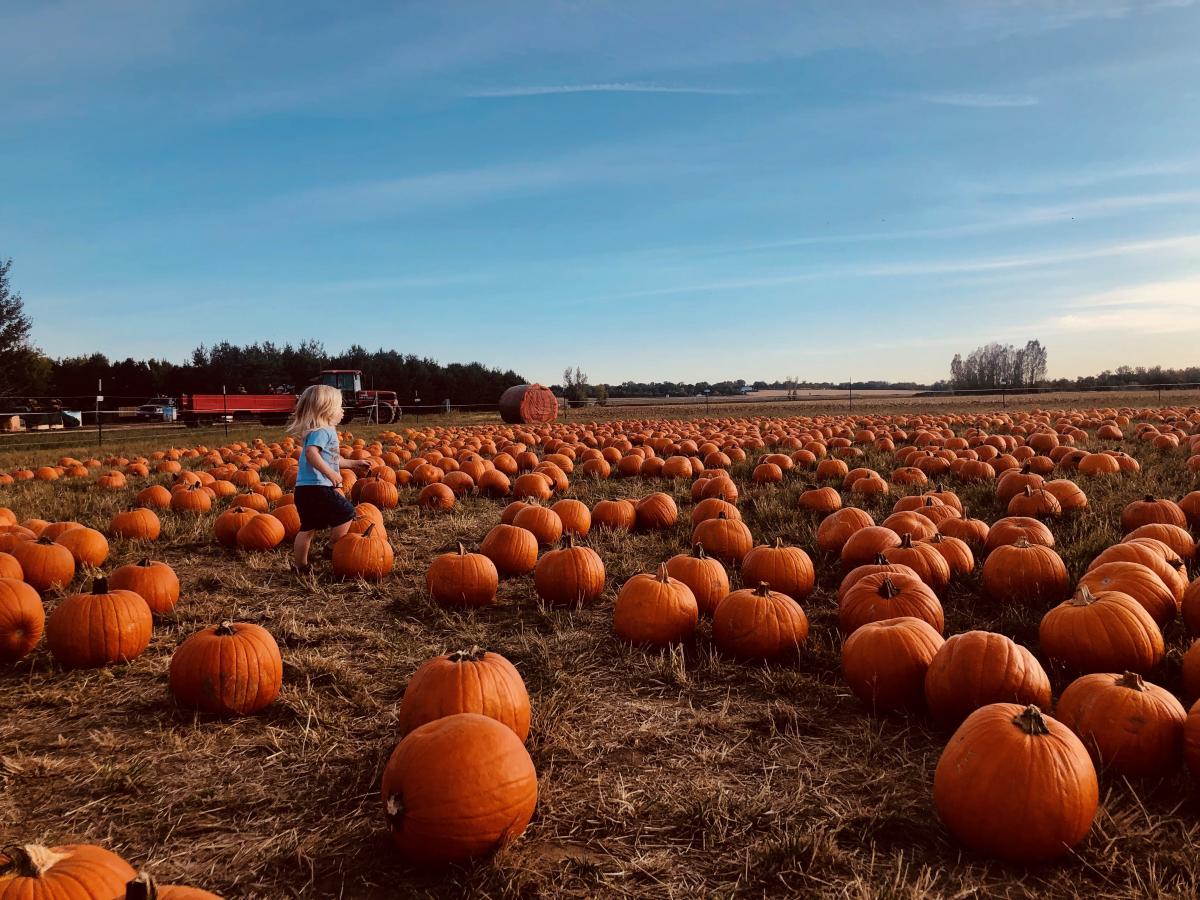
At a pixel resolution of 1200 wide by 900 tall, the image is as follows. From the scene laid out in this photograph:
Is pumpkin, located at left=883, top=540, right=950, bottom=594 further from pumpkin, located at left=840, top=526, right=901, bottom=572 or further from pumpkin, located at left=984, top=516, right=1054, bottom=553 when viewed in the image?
pumpkin, located at left=984, top=516, right=1054, bottom=553

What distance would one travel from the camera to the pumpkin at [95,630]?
4094 millimetres

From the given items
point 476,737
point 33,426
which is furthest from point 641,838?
point 33,426

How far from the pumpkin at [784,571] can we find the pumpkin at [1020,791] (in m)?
2.35

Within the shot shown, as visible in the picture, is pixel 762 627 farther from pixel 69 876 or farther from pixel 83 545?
pixel 83 545

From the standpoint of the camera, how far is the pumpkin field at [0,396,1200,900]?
2373 millimetres

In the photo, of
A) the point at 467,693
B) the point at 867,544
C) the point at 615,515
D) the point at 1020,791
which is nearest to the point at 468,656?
the point at 467,693

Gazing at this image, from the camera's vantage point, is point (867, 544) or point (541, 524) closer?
point (867, 544)

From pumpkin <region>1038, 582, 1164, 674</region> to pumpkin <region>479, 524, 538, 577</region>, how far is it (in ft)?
11.8

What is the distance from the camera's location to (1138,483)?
7977 millimetres

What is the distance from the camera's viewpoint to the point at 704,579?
4.69 m

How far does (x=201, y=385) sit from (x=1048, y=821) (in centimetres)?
6320

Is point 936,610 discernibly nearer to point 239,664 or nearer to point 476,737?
point 476,737

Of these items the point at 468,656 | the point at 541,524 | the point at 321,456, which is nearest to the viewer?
the point at 468,656

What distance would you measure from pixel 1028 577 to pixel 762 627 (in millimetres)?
1954
